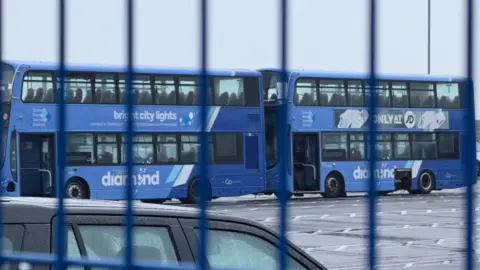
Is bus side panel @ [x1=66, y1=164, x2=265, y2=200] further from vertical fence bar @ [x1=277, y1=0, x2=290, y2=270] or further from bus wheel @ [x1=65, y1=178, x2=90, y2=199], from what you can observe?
vertical fence bar @ [x1=277, y1=0, x2=290, y2=270]

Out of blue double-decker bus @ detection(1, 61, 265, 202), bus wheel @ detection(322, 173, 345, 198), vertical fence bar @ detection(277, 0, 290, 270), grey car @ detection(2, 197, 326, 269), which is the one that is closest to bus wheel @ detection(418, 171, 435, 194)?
bus wheel @ detection(322, 173, 345, 198)

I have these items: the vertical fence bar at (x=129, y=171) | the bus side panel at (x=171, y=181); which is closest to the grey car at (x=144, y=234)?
the vertical fence bar at (x=129, y=171)

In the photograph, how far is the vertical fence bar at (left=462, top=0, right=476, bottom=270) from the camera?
2012 mm

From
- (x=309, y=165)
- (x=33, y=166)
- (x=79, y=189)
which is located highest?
(x=33, y=166)

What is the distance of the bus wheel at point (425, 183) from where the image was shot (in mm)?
28125

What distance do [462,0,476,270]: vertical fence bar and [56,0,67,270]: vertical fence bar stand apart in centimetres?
103

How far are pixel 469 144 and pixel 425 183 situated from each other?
26740mm

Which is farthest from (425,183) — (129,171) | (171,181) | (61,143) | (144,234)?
(129,171)

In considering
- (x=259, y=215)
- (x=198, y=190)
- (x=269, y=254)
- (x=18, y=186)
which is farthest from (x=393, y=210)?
(x=198, y=190)

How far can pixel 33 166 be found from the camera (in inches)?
885

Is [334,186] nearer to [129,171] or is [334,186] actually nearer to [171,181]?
[171,181]

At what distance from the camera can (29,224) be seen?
3547 millimetres

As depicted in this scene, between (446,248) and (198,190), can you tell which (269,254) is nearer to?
(198,190)

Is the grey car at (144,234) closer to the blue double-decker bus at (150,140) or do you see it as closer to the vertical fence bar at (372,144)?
the vertical fence bar at (372,144)
